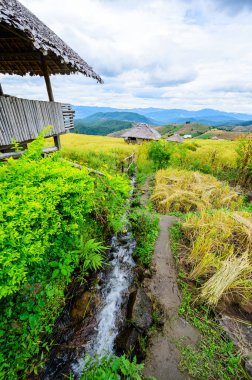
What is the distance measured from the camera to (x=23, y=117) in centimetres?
563

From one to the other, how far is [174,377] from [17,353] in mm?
2002

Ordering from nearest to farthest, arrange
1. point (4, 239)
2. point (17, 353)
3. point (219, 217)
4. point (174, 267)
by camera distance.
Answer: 1. point (4, 239)
2. point (17, 353)
3. point (174, 267)
4. point (219, 217)

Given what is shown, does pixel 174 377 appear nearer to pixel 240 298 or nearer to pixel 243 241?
pixel 240 298

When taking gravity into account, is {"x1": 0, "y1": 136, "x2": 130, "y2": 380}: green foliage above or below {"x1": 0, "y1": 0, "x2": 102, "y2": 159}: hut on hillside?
below

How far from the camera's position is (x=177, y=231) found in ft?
16.6

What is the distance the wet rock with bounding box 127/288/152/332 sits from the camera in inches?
113

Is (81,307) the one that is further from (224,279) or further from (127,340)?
(224,279)

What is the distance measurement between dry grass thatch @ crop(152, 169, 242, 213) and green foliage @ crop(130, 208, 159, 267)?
1.61m

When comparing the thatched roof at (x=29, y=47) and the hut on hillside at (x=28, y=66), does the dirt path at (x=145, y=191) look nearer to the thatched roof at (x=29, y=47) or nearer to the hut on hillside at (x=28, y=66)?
the hut on hillside at (x=28, y=66)

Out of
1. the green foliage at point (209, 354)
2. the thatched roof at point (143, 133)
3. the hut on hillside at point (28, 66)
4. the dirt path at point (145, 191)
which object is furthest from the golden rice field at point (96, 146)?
the green foliage at point (209, 354)

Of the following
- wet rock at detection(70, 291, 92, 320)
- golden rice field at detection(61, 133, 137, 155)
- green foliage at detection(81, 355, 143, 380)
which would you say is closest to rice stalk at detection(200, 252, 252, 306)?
green foliage at detection(81, 355, 143, 380)

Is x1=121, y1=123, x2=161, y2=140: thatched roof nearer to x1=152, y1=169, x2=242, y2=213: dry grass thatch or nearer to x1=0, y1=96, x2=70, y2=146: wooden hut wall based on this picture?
x1=152, y1=169, x2=242, y2=213: dry grass thatch

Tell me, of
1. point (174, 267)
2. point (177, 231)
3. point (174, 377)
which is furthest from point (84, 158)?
point (174, 377)

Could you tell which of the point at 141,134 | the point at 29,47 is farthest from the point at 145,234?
the point at 141,134
